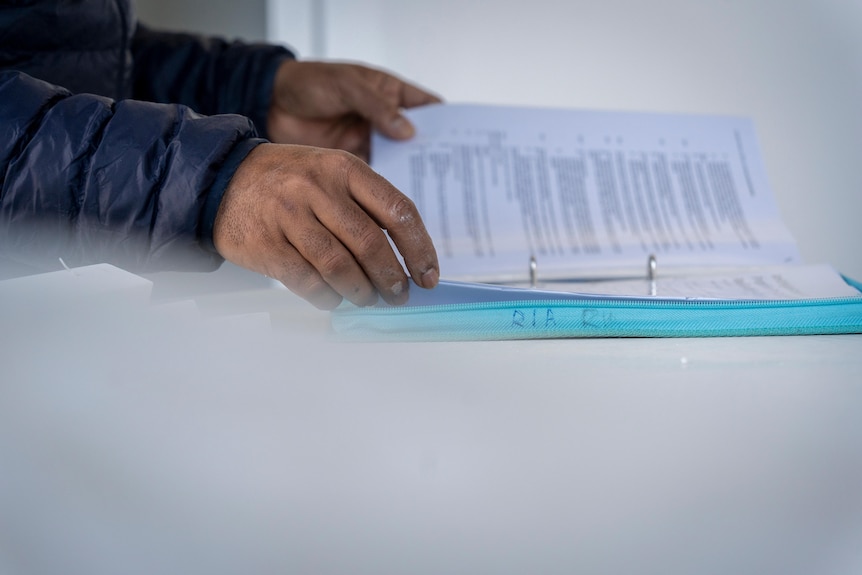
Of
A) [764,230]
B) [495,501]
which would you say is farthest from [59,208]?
[764,230]

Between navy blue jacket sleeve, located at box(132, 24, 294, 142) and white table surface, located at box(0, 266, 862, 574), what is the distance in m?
0.67

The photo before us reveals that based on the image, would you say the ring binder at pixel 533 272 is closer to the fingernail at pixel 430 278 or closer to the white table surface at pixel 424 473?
the fingernail at pixel 430 278

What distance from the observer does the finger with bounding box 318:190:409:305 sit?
1.76ft

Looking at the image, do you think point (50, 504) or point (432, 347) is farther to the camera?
point (432, 347)

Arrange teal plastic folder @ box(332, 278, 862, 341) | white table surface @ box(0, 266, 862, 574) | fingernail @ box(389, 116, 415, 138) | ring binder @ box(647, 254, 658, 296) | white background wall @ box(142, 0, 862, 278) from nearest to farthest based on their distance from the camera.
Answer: white table surface @ box(0, 266, 862, 574), teal plastic folder @ box(332, 278, 862, 341), ring binder @ box(647, 254, 658, 296), fingernail @ box(389, 116, 415, 138), white background wall @ box(142, 0, 862, 278)

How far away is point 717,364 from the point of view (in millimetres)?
473

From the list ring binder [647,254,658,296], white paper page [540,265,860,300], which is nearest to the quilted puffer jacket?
white paper page [540,265,860,300]

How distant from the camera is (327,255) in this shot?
0.54 meters

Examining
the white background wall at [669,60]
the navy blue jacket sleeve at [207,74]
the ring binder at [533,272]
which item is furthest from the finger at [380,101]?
the white background wall at [669,60]

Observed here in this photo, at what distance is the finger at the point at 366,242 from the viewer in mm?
535

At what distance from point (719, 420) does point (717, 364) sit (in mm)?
94

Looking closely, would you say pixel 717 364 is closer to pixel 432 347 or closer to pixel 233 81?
pixel 432 347

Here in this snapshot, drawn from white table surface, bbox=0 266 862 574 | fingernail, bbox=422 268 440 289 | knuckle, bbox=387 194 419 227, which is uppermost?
knuckle, bbox=387 194 419 227

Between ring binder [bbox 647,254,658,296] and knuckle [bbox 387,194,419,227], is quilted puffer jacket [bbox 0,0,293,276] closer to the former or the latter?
knuckle [bbox 387,194,419,227]
